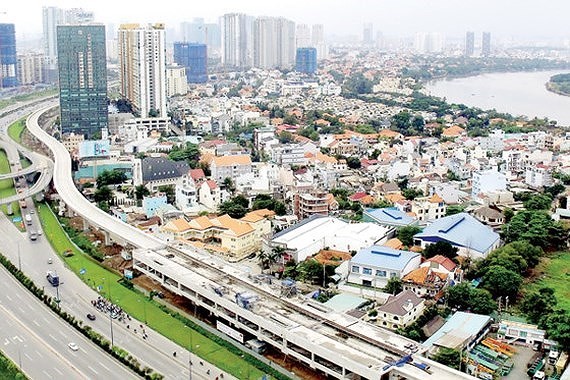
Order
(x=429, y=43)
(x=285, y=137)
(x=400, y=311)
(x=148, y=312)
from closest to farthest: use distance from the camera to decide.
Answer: (x=400, y=311) < (x=148, y=312) < (x=285, y=137) < (x=429, y=43)

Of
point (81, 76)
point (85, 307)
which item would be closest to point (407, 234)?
point (85, 307)

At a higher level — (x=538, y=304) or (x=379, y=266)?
(x=379, y=266)

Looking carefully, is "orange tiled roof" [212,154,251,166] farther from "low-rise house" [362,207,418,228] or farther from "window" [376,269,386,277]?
"window" [376,269,386,277]

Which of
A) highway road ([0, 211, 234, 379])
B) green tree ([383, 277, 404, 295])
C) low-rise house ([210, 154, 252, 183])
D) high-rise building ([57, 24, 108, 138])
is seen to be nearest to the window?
green tree ([383, 277, 404, 295])

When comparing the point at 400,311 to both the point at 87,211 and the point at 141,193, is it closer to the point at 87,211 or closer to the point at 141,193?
the point at 87,211

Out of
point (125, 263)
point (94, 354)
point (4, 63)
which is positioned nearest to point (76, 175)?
point (125, 263)
